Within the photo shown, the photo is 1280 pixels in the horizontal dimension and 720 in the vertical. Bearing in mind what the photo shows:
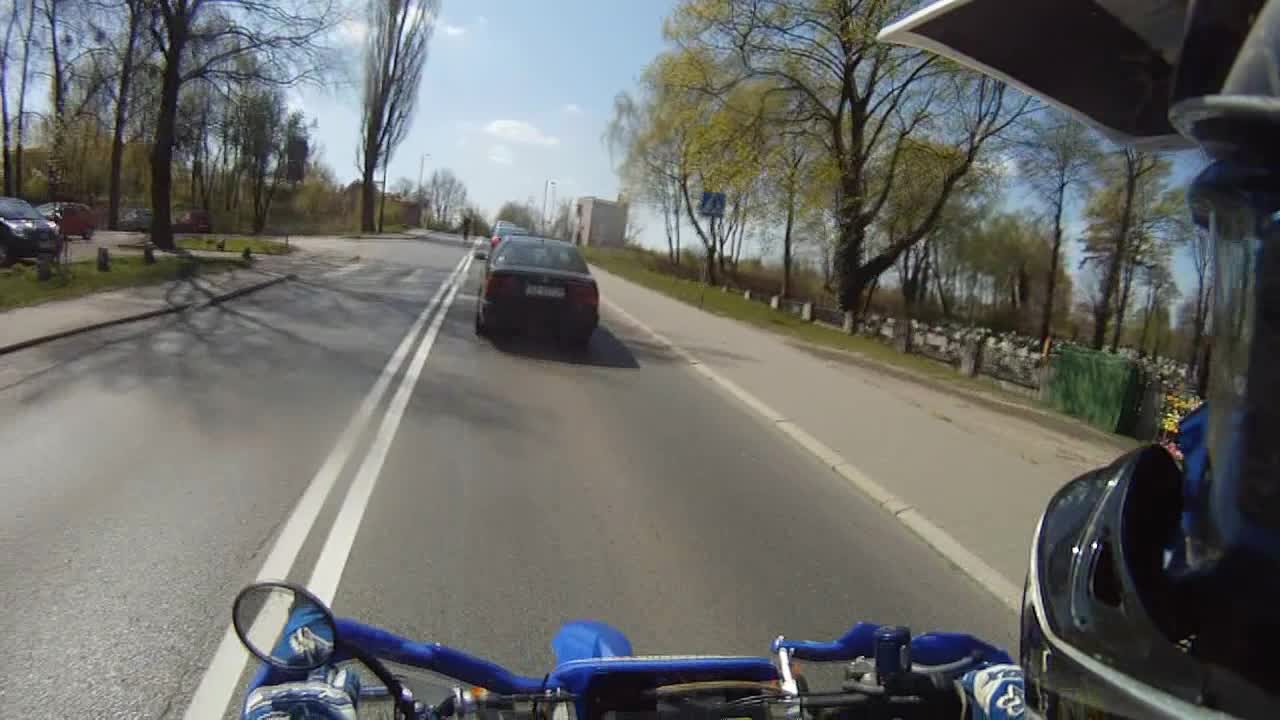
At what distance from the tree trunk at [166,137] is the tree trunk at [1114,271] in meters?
28.5

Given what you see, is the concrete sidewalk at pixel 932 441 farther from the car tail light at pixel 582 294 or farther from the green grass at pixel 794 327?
the green grass at pixel 794 327

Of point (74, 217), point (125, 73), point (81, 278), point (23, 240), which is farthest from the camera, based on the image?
point (74, 217)

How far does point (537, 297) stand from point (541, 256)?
43.5 inches

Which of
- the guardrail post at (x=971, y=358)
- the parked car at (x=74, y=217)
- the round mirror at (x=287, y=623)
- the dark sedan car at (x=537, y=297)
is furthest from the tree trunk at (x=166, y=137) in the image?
the round mirror at (x=287, y=623)

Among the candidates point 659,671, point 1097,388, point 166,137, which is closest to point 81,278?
point 166,137

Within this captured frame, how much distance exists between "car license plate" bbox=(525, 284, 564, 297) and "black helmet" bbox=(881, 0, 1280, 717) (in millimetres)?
13077

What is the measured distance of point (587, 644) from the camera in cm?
248

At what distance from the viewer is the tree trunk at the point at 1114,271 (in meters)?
33.8

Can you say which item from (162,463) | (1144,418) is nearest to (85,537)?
(162,463)

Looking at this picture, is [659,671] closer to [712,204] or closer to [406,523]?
[406,523]

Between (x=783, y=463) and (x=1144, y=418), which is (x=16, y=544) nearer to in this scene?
(x=783, y=463)

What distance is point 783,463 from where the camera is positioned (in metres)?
8.77

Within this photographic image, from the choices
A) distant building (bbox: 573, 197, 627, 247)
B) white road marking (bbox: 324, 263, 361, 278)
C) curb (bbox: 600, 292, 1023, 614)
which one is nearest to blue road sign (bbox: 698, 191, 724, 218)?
white road marking (bbox: 324, 263, 361, 278)

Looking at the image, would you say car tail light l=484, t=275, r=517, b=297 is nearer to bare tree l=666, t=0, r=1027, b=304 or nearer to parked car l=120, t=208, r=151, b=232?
bare tree l=666, t=0, r=1027, b=304
